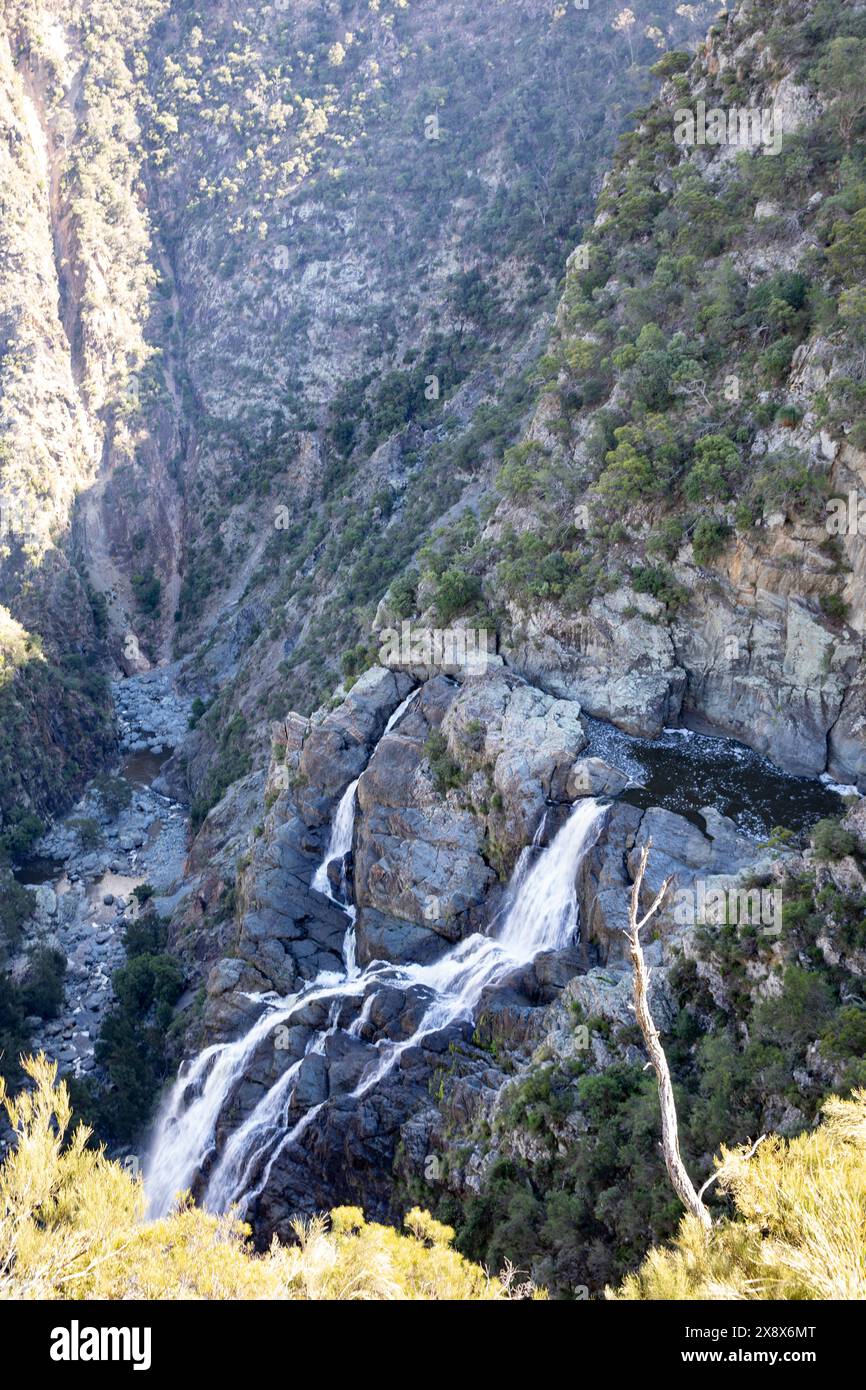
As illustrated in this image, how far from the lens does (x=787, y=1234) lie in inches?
376

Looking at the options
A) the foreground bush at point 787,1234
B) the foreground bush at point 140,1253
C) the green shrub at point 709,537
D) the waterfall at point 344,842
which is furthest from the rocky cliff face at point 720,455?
the foreground bush at point 140,1253

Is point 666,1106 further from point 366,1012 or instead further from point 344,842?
point 344,842

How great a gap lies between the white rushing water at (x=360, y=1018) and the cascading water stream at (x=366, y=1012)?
30mm

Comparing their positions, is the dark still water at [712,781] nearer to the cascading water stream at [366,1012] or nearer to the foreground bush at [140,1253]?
the cascading water stream at [366,1012]

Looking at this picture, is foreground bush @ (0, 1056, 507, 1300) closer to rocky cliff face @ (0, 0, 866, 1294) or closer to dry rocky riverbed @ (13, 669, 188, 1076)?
rocky cliff face @ (0, 0, 866, 1294)

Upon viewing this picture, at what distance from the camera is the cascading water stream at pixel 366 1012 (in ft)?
84.6

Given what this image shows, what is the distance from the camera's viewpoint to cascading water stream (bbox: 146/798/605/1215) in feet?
84.6

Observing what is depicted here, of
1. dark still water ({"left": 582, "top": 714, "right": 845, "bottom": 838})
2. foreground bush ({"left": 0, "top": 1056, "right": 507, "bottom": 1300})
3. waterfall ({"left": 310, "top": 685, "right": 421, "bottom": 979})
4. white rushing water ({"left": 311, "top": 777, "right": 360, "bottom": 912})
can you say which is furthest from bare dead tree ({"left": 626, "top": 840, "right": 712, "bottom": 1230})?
white rushing water ({"left": 311, "top": 777, "right": 360, "bottom": 912})

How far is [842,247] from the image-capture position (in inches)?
1129

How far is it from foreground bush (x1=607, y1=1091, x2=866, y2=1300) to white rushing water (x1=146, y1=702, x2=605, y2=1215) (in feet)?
48.3

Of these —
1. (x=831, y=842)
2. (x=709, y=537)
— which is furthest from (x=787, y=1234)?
(x=709, y=537)

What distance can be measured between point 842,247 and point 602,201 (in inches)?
589

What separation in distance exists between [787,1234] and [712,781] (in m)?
18.9

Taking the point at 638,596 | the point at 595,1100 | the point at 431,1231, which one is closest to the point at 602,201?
the point at 638,596
